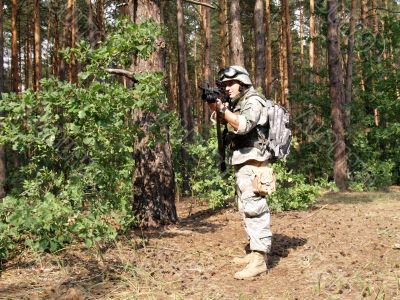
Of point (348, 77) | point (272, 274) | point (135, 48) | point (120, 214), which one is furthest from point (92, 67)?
point (348, 77)

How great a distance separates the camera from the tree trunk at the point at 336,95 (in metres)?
11.1

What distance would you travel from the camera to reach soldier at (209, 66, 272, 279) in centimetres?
411

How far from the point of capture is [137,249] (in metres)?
4.85

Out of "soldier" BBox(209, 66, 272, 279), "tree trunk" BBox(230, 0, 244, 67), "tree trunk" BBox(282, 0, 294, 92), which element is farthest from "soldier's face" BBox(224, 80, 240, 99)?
"tree trunk" BBox(282, 0, 294, 92)

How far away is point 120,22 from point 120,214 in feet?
7.09

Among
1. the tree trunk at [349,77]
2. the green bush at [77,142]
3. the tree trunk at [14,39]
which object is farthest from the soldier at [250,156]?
the tree trunk at [14,39]

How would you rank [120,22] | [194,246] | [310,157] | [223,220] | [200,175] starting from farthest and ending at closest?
1. [310,157]
2. [200,175]
3. [223,220]
4. [194,246]
5. [120,22]

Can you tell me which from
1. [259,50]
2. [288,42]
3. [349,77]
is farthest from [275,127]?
[288,42]

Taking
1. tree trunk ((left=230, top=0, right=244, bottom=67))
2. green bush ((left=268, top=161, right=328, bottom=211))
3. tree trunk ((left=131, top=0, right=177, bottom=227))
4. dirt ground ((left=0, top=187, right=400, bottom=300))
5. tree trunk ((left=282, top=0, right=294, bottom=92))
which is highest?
tree trunk ((left=282, top=0, right=294, bottom=92))

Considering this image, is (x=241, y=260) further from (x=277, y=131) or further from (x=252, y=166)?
(x=277, y=131)

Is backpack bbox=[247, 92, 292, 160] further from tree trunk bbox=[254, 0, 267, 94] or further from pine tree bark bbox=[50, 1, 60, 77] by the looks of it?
pine tree bark bbox=[50, 1, 60, 77]

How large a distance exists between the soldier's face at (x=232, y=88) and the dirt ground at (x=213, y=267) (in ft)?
5.77

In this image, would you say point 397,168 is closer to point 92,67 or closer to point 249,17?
point 92,67

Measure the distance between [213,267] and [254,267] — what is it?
1.57 feet
